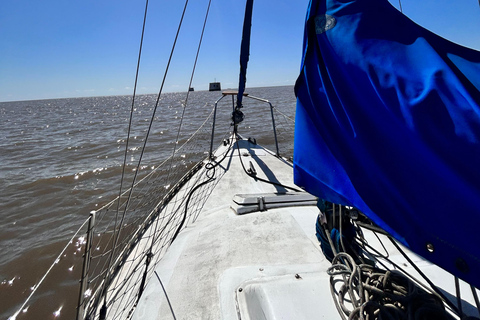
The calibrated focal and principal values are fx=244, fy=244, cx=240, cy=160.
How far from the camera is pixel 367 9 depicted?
98cm

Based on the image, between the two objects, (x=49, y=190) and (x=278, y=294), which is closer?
(x=278, y=294)

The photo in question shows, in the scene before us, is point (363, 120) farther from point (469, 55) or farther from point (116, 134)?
point (116, 134)

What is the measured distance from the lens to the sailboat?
0.71 m

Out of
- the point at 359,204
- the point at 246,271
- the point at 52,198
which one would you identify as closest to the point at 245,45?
the point at 246,271

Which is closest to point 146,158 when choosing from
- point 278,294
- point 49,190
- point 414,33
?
point 49,190

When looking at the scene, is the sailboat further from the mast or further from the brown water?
the mast

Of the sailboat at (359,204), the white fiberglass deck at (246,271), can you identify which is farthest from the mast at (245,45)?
the sailboat at (359,204)

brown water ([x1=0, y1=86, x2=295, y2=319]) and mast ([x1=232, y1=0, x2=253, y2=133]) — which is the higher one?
mast ([x1=232, y1=0, x2=253, y2=133])

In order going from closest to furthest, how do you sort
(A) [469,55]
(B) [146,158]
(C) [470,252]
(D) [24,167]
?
(C) [470,252] < (A) [469,55] < (D) [24,167] < (B) [146,158]

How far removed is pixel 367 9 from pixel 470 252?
3.02ft

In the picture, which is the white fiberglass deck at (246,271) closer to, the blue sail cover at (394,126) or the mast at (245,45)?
the blue sail cover at (394,126)

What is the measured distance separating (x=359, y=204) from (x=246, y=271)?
90 cm

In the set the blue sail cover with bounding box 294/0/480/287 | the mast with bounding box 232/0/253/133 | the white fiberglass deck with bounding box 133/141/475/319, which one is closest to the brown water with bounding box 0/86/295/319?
the white fiberglass deck with bounding box 133/141/475/319

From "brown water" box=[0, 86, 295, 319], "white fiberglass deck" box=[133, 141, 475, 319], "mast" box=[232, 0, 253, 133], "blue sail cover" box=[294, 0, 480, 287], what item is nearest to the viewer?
"blue sail cover" box=[294, 0, 480, 287]
